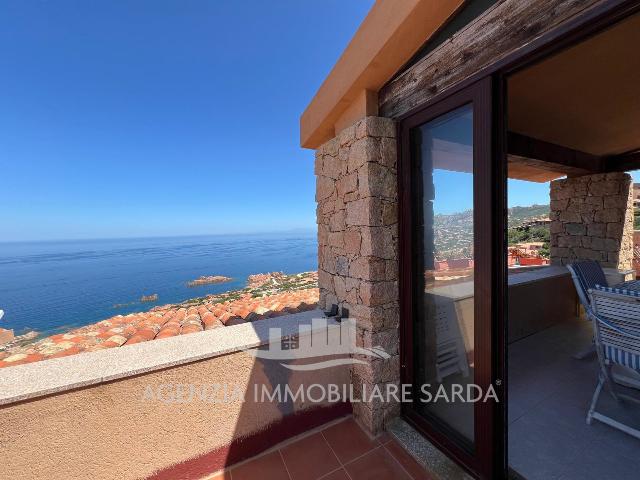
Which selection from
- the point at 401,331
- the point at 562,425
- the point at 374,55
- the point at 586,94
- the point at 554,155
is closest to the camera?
the point at 374,55

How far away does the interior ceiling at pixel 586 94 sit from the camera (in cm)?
159

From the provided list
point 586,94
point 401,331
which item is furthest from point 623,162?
point 401,331

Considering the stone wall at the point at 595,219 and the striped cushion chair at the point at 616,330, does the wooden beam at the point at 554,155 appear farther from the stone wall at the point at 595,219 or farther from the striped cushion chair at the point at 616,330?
the striped cushion chair at the point at 616,330

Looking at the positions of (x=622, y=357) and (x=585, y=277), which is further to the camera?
(x=585, y=277)

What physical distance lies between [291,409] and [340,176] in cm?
201

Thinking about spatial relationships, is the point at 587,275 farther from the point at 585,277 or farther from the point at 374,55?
the point at 374,55

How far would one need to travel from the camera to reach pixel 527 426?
1946 millimetres

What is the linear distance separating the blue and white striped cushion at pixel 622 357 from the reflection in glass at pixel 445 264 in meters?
1.22

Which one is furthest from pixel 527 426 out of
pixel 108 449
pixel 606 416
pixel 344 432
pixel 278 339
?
pixel 108 449

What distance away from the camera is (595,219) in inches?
167

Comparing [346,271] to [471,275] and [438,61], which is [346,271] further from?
[438,61]

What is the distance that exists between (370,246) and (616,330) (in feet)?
6.08

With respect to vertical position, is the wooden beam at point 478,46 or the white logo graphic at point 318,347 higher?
the wooden beam at point 478,46

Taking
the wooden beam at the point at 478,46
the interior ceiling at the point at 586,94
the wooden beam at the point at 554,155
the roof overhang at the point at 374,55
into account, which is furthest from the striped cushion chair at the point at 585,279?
the roof overhang at the point at 374,55
